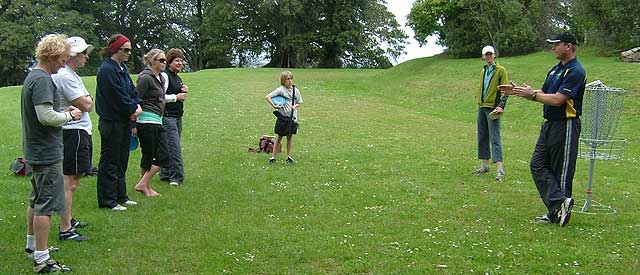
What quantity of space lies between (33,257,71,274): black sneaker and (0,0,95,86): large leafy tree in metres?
48.5

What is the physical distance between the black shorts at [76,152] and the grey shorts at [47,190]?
125 centimetres

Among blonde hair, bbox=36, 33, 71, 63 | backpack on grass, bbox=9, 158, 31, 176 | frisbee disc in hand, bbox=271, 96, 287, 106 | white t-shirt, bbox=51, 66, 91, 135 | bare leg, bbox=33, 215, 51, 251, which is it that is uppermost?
blonde hair, bbox=36, 33, 71, 63

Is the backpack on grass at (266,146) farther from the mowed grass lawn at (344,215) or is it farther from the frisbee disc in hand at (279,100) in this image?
the frisbee disc in hand at (279,100)

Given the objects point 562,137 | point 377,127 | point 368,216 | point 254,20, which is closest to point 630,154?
point 377,127

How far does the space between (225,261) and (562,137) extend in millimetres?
4087

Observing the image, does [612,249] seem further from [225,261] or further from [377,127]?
[377,127]

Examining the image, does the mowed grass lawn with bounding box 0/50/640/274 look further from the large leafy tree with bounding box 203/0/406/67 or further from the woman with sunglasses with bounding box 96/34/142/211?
the large leafy tree with bounding box 203/0/406/67

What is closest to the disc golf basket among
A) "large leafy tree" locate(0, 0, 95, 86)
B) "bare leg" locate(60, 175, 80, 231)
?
"bare leg" locate(60, 175, 80, 231)

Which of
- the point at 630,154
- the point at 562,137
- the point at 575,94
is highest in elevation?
the point at 575,94

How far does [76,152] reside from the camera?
6766 mm

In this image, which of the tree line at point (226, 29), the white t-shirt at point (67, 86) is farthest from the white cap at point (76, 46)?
the tree line at point (226, 29)

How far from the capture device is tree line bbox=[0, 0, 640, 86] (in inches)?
1928

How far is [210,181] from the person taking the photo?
9781 mm

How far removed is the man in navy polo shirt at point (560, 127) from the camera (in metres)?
6.99
